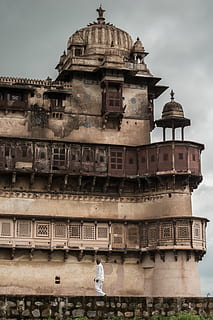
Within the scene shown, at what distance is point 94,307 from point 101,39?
25395 mm

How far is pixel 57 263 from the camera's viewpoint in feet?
132

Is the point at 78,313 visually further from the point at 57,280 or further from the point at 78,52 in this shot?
the point at 78,52

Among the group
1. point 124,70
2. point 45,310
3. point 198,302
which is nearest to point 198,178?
point 124,70

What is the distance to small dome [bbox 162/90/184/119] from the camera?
142 ft

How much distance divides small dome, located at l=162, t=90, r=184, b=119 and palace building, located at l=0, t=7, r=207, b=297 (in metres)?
0.08

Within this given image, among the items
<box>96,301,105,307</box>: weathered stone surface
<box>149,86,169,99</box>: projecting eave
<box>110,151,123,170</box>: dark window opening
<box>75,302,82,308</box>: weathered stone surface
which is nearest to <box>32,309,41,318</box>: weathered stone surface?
<box>75,302,82,308</box>: weathered stone surface

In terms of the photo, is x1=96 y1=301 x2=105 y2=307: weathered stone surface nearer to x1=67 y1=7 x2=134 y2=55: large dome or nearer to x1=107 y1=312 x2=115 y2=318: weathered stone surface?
x1=107 y1=312 x2=115 y2=318: weathered stone surface

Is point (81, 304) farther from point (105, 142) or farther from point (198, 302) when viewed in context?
point (105, 142)

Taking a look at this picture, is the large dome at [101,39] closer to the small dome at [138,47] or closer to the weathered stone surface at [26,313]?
the small dome at [138,47]

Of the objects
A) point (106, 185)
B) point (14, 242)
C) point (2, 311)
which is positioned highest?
point (106, 185)

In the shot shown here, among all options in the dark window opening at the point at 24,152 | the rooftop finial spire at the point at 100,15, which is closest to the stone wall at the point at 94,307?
the dark window opening at the point at 24,152

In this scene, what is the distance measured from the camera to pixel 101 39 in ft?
150

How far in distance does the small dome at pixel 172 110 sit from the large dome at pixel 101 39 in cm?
505

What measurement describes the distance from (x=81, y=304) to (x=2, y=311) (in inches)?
108
